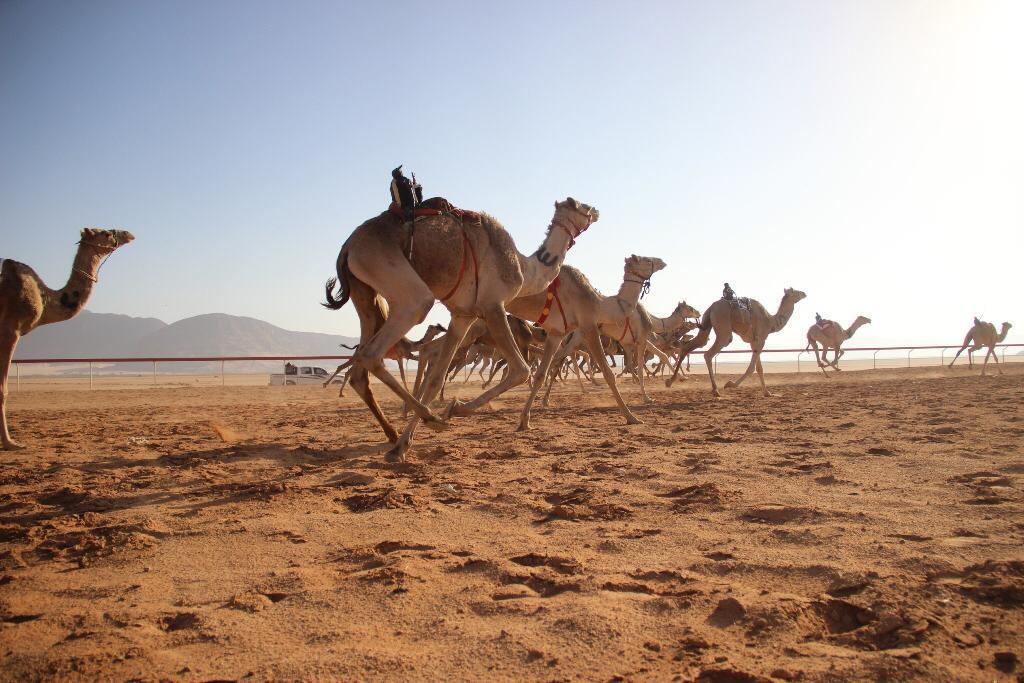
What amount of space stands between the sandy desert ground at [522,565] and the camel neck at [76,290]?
237 cm

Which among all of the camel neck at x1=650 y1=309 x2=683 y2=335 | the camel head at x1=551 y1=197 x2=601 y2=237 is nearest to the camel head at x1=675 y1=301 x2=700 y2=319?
the camel neck at x1=650 y1=309 x2=683 y2=335

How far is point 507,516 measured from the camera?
4.18m

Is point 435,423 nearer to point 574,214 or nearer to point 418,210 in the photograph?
point 418,210

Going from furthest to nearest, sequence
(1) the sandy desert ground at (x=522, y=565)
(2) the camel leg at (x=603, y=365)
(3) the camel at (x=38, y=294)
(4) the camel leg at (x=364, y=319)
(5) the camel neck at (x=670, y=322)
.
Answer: (5) the camel neck at (x=670, y=322) → (2) the camel leg at (x=603, y=365) → (3) the camel at (x=38, y=294) → (4) the camel leg at (x=364, y=319) → (1) the sandy desert ground at (x=522, y=565)

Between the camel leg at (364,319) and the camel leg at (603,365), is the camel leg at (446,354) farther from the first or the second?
the camel leg at (603,365)

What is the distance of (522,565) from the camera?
3.24 meters

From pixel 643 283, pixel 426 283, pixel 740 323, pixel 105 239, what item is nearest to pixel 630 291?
pixel 643 283

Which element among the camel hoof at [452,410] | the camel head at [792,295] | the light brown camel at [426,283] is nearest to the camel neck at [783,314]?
the camel head at [792,295]

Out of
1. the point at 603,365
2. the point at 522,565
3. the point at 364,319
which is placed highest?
the point at 364,319

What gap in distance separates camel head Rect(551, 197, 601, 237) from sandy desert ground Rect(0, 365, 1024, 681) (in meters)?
2.93

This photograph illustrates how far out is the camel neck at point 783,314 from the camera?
20.4m

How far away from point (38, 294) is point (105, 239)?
1.02 metres

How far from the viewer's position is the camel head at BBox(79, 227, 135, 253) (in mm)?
8477

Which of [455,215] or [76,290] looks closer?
[455,215]
